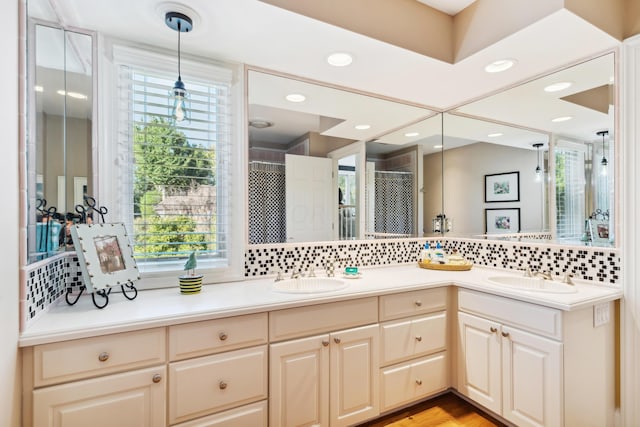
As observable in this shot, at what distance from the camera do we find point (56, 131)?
1.47 m

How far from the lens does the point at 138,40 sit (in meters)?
1.77

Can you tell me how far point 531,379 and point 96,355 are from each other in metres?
2.02

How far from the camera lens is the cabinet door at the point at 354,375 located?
1.70m

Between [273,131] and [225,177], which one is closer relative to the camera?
[225,177]

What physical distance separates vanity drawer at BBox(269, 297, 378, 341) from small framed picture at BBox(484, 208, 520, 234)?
1298 mm

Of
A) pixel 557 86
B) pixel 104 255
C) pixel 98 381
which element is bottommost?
pixel 98 381

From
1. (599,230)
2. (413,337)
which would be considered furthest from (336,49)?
(599,230)

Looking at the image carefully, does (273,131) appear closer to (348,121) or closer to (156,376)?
(348,121)

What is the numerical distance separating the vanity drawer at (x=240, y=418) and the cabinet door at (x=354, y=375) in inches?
14.6

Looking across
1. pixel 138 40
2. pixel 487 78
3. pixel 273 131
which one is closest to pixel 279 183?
pixel 273 131

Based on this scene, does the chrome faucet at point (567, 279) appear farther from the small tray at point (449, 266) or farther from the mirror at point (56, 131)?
the mirror at point (56, 131)

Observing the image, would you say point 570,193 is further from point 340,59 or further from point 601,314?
point 340,59

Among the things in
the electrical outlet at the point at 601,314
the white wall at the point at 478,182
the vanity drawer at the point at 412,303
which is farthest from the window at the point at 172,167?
the electrical outlet at the point at 601,314

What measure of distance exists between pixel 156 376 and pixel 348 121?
2.01 m
